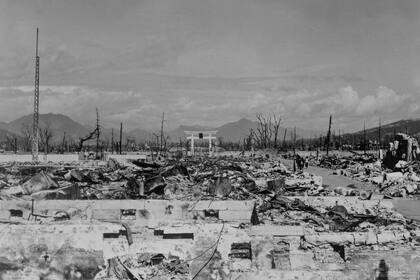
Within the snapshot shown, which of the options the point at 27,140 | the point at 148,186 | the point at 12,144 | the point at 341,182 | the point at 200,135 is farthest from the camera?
the point at 27,140

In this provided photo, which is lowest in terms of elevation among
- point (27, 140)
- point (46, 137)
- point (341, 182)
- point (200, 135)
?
point (341, 182)

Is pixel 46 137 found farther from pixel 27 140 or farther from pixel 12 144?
pixel 27 140

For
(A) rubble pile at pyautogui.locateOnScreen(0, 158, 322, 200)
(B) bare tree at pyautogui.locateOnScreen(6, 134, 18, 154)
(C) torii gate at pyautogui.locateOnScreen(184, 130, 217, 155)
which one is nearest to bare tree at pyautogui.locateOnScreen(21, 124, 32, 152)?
(B) bare tree at pyautogui.locateOnScreen(6, 134, 18, 154)

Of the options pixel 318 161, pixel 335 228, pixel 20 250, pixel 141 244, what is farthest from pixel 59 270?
A: pixel 318 161

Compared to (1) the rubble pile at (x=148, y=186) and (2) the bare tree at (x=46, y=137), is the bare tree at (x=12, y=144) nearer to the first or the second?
(2) the bare tree at (x=46, y=137)

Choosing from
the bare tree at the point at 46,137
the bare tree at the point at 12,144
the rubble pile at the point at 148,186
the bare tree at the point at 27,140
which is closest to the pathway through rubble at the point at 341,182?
the rubble pile at the point at 148,186

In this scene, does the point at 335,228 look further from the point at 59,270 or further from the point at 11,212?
the point at 11,212

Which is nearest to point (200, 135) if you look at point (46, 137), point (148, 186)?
point (46, 137)

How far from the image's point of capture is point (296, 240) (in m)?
8.62

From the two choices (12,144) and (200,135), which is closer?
(200,135)

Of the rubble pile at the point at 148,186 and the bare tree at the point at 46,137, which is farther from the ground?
the bare tree at the point at 46,137

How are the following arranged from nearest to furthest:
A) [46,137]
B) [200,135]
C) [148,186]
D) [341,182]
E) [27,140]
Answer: [148,186] → [341,182] → [200,135] → [46,137] → [27,140]

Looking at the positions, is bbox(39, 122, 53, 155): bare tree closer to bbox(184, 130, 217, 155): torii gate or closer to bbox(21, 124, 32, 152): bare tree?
bbox(21, 124, 32, 152): bare tree

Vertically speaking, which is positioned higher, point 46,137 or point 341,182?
point 46,137
